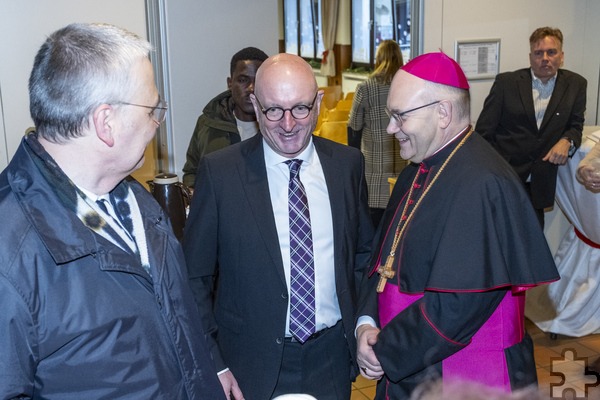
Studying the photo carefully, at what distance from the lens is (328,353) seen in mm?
2203

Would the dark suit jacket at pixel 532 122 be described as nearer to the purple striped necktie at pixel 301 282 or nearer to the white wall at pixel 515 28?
the white wall at pixel 515 28

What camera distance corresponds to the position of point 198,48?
13.8 ft

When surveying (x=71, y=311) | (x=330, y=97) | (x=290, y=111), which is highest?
(x=290, y=111)

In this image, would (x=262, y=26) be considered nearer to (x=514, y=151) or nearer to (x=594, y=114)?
(x=514, y=151)

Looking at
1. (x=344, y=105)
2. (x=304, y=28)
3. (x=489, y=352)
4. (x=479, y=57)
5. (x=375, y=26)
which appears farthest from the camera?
(x=304, y=28)

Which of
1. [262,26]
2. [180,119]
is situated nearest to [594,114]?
[262,26]

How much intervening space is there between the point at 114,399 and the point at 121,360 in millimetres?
82

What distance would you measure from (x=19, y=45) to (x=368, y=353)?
2740 millimetres

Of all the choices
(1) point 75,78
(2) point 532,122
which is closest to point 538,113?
(2) point 532,122

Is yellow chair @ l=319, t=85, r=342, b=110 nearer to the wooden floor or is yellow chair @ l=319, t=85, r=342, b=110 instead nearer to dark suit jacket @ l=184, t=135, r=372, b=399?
the wooden floor

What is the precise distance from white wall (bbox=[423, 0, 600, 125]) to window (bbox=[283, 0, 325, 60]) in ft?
28.3

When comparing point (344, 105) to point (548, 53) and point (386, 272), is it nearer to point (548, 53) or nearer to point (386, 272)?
point (548, 53)

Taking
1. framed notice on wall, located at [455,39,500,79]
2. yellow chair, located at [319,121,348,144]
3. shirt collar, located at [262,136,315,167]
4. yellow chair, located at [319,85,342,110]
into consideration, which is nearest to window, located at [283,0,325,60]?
yellow chair, located at [319,85,342,110]

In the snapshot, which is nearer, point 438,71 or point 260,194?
point 438,71
